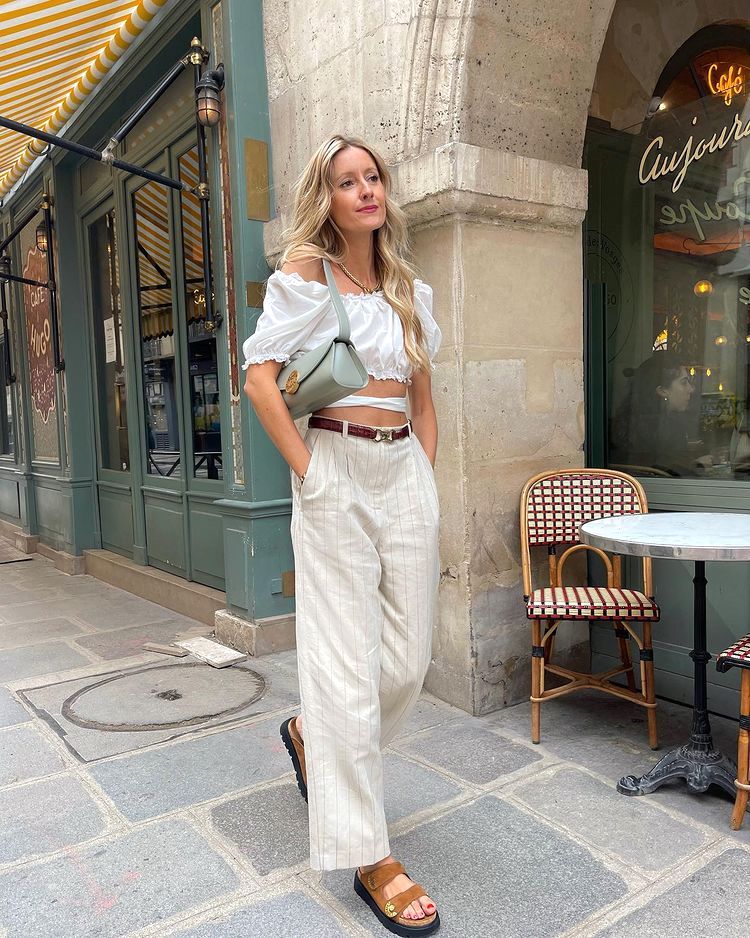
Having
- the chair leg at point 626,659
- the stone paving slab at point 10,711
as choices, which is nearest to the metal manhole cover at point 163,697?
the stone paving slab at point 10,711

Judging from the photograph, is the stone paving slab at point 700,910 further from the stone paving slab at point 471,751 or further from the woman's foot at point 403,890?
the stone paving slab at point 471,751

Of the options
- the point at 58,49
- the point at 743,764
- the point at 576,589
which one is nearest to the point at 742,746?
the point at 743,764

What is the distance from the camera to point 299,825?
2383 millimetres

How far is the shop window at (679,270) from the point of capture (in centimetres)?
332

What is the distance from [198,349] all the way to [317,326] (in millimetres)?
3316

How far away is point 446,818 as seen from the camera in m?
2.40

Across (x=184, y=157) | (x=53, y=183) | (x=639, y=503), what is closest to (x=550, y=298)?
(x=639, y=503)

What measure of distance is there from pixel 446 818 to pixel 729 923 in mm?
826

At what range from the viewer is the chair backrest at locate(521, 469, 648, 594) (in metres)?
3.21

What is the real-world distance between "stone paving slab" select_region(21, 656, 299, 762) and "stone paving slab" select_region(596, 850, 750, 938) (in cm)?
185

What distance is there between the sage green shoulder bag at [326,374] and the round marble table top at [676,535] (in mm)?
1027

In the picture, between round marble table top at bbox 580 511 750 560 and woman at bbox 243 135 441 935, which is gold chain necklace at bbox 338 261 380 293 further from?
round marble table top at bbox 580 511 750 560

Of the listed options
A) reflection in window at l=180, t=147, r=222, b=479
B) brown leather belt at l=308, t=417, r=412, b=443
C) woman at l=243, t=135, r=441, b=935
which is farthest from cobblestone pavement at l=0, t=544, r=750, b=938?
reflection in window at l=180, t=147, r=222, b=479

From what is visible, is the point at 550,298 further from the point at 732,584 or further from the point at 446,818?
the point at 446,818
